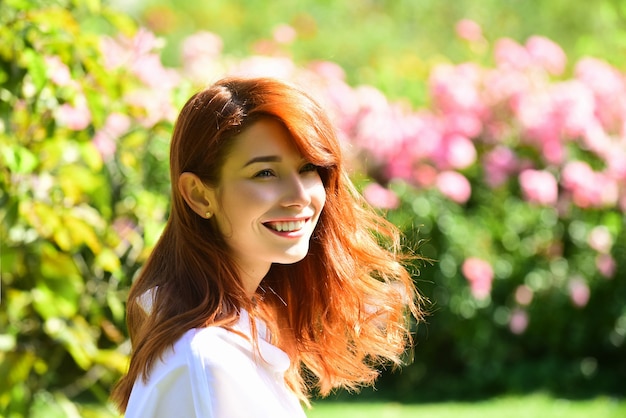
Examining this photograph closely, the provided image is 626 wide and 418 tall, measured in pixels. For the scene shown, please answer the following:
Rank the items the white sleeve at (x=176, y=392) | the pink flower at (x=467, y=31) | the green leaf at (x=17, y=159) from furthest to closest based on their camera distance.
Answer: the pink flower at (x=467, y=31) < the green leaf at (x=17, y=159) < the white sleeve at (x=176, y=392)

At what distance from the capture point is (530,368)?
6.12 meters

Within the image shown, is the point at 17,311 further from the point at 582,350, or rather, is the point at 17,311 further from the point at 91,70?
the point at 582,350

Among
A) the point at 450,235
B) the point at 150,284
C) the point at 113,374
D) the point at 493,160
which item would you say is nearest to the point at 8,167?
the point at 113,374

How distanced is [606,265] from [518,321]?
23.7 inches

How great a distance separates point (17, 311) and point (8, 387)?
42 centimetres

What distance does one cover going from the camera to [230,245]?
230cm

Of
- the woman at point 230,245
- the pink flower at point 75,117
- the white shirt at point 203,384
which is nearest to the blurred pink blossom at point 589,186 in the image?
the pink flower at point 75,117

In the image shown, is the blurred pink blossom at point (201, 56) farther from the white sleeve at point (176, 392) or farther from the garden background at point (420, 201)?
the white sleeve at point (176, 392)

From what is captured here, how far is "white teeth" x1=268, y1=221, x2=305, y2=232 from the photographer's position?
2.26 meters

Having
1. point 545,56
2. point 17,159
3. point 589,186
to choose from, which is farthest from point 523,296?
point 17,159

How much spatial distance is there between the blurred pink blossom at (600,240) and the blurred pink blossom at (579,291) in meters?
Answer: 0.21

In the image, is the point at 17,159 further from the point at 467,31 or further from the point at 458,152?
the point at 467,31

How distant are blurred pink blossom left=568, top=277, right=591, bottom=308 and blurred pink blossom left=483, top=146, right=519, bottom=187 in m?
0.73

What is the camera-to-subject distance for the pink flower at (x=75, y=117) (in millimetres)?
3842
